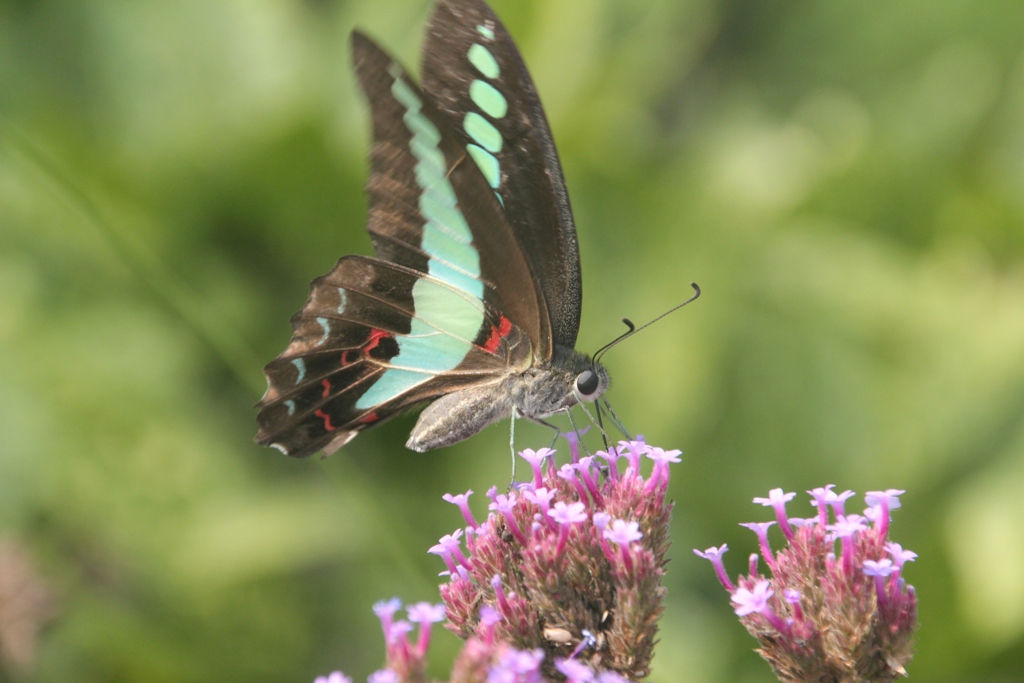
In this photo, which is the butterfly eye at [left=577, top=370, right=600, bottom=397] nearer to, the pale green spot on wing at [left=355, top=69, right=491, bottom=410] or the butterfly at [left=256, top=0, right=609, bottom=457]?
the butterfly at [left=256, top=0, right=609, bottom=457]

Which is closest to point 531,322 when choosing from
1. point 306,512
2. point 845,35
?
point 306,512

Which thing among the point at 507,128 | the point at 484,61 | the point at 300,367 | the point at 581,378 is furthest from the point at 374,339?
the point at 484,61

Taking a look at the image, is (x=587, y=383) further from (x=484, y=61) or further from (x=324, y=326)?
(x=484, y=61)

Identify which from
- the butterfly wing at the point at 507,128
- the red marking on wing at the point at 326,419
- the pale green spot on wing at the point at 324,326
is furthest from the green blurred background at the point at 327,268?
the butterfly wing at the point at 507,128

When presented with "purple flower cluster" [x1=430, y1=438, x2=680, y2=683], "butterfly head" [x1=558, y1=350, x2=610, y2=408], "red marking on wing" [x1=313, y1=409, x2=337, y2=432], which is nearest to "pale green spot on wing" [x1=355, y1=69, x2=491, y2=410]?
"red marking on wing" [x1=313, y1=409, x2=337, y2=432]

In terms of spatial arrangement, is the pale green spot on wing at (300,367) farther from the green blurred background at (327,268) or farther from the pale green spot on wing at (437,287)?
the green blurred background at (327,268)

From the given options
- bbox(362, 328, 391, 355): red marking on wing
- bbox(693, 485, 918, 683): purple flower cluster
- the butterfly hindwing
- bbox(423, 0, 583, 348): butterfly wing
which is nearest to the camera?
bbox(693, 485, 918, 683): purple flower cluster

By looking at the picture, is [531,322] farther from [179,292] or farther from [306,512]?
[306,512]
